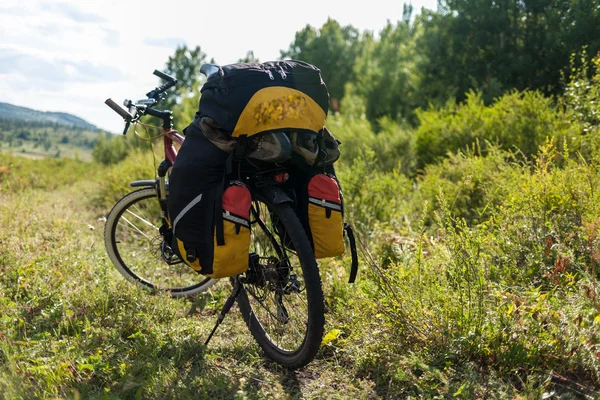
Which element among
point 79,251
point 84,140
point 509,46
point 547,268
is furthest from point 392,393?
point 84,140

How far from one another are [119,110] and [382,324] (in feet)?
8.39

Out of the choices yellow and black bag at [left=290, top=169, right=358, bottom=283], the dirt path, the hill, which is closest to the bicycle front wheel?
the dirt path

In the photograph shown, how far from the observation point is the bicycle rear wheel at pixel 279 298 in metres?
2.67

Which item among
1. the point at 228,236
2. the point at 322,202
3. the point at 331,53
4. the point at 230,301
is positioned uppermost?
the point at 331,53

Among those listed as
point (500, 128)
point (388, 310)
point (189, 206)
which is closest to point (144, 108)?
point (189, 206)

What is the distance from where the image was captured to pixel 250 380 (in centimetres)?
284

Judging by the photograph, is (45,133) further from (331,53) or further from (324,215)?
(324,215)

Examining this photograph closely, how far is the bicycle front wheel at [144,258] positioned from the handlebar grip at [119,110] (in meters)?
0.59

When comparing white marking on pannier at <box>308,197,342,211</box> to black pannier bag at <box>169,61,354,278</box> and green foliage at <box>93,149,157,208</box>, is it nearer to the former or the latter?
black pannier bag at <box>169,61,354,278</box>

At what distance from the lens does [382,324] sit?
9.70 feet

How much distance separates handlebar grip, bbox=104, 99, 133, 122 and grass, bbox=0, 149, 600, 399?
133 cm

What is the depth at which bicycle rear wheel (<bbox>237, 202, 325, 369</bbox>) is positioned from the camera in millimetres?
2672

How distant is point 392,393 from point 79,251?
11.2 feet

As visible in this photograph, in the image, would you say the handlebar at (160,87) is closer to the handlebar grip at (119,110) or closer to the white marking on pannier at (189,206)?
the handlebar grip at (119,110)
